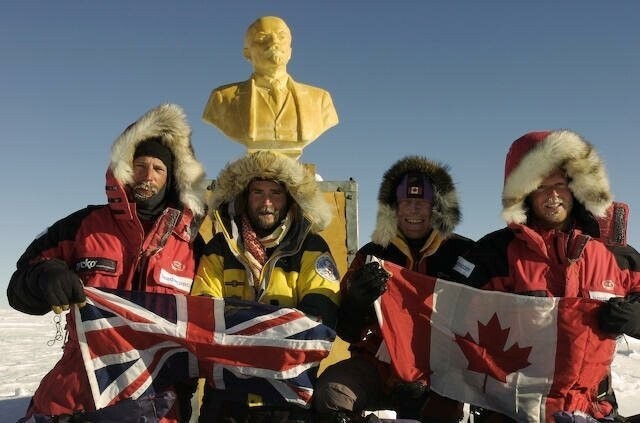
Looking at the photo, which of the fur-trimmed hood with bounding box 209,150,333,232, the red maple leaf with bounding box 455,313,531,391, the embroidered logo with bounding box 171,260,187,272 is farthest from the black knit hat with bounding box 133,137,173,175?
the red maple leaf with bounding box 455,313,531,391

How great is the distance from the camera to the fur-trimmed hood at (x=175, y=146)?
144 inches

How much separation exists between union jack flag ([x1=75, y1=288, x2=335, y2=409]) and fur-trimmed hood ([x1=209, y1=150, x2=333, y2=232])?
2.21ft

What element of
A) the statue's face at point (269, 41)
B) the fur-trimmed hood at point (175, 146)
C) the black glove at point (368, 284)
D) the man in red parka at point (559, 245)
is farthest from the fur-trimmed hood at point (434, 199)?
the statue's face at point (269, 41)

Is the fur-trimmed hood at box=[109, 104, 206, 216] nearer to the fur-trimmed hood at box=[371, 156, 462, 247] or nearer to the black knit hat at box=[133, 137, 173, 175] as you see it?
the black knit hat at box=[133, 137, 173, 175]

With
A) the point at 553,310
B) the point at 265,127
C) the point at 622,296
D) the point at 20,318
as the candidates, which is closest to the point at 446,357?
the point at 553,310

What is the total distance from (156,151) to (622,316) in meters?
2.92

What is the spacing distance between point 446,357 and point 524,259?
780 millimetres

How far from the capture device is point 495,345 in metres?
3.68

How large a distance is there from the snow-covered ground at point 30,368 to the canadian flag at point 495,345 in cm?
52

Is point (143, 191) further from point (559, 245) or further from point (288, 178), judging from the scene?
point (559, 245)

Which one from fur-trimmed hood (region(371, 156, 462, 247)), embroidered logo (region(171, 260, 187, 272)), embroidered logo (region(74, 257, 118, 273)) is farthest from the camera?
fur-trimmed hood (region(371, 156, 462, 247))

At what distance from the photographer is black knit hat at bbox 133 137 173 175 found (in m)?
3.76

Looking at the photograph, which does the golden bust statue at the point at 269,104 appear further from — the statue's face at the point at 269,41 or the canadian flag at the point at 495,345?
the canadian flag at the point at 495,345

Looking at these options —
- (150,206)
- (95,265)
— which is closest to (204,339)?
(95,265)
